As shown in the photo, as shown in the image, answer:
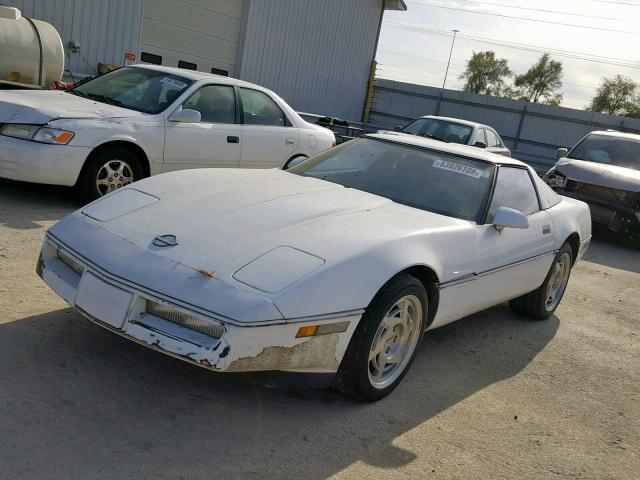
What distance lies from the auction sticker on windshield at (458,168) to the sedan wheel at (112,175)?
3321mm

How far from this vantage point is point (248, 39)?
15477mm

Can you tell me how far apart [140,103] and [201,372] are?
4214 millimetres

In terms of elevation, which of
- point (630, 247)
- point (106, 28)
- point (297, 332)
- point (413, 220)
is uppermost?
point (106, 28)

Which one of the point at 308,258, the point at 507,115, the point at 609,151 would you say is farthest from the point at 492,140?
the point at 308,258

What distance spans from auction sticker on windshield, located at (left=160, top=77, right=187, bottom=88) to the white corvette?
9.27ft

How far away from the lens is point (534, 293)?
528 cm

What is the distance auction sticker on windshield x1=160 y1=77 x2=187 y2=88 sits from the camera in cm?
709

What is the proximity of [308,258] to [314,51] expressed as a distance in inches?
612

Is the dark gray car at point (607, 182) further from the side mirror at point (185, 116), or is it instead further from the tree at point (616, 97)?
the tree at point (616, 97)

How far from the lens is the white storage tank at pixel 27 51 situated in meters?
8.68

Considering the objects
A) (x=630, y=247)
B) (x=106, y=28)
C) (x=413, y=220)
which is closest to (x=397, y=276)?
(x=413, y=220)

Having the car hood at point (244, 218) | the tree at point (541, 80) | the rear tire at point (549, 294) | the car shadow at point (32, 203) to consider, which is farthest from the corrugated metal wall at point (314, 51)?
the tree at point (541, 80)

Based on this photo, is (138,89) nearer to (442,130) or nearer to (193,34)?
(442,130)

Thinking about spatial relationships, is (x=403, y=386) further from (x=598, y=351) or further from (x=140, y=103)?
(x=140, y=103)
